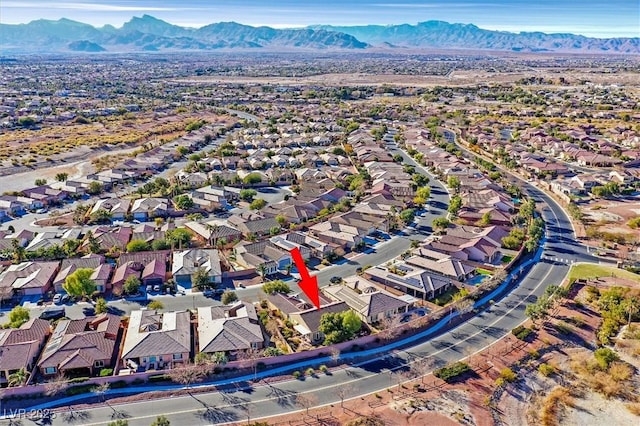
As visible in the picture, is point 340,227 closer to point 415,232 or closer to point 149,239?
point 415,232

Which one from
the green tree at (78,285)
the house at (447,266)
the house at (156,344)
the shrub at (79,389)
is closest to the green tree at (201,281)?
the house at (156,344)

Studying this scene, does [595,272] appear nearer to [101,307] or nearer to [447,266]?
[447,266]

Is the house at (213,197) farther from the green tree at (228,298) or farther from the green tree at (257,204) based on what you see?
the green tree at (228,298)

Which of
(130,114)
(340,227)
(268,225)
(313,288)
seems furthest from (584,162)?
(130,114)

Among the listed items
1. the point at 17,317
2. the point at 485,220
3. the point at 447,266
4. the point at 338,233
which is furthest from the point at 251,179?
Answer: the point at 17,317

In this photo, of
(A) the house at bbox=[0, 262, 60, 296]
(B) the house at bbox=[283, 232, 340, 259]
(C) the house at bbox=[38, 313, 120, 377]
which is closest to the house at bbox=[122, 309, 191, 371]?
(C) the house at bbox=[38, 313, 120, 377]

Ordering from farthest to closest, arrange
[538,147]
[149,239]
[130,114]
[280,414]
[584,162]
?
[130,114]
[538,147]
[584,162]
[149,239]
[280,414]
